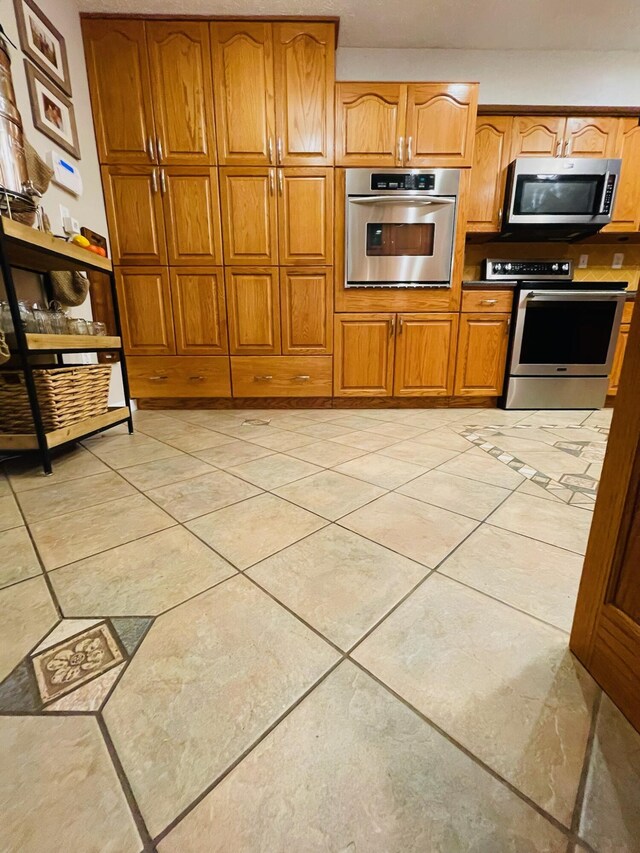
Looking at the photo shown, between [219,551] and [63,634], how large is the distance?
324mm

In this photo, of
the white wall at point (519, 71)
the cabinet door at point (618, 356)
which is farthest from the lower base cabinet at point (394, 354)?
the white wall at point (519, 71)

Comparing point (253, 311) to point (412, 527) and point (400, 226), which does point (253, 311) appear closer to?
point (400, 226)

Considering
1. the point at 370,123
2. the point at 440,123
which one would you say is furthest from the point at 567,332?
the point at 370,123

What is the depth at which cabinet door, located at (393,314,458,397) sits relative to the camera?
2.45 meters

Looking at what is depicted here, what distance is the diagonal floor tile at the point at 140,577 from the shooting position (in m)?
0.70

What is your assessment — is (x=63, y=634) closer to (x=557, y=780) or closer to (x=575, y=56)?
(x=557, y=780)

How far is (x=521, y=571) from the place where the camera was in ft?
2.62

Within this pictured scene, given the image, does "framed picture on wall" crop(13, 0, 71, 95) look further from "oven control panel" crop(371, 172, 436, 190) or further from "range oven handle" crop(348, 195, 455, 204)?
"oven control panel" crop(371, 172, 436, 190)

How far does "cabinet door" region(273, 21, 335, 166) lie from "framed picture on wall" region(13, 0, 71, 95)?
1.13 meters

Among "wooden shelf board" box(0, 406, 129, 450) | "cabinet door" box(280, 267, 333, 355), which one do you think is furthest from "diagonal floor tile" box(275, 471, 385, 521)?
"cabinet door" box(280, 267, 333, 355)

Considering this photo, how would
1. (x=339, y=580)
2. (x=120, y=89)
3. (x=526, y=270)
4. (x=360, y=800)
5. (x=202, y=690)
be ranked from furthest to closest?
(x=526, y=270) < (x=120, y=89) < (x=339, y=580) < (x=202, y=690) < (x=360, y=800)

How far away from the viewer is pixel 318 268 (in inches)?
93.7

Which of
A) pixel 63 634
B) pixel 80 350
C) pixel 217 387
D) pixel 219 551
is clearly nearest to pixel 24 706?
pixel 63 634

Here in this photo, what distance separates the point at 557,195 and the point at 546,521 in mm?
2491
